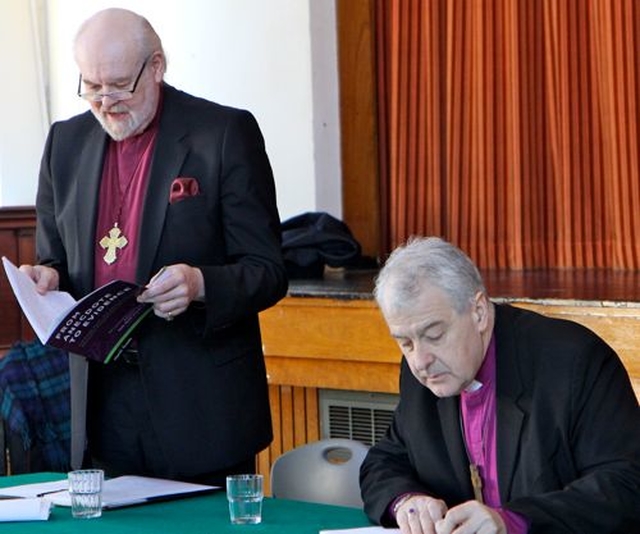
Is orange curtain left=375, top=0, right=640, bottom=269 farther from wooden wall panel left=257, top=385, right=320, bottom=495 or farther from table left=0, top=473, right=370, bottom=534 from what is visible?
table left=0, top=473, right=370, bottom=534

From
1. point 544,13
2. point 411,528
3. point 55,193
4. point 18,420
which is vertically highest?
point 544,13

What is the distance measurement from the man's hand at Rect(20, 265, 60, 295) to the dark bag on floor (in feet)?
8.14

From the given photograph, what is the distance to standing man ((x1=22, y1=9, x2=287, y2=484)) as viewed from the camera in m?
3.52

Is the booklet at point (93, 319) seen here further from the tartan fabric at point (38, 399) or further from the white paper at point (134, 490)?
the tartan fabric at point (38, 399)

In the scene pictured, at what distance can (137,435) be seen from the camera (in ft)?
11.7

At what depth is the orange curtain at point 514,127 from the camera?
5781mm

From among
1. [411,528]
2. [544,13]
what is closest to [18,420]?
[411,528]

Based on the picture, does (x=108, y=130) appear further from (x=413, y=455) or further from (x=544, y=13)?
(x=544, y=13)

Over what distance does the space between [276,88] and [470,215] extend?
1061mm

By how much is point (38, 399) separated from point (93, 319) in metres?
1.56

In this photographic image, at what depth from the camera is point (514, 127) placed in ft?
19.8

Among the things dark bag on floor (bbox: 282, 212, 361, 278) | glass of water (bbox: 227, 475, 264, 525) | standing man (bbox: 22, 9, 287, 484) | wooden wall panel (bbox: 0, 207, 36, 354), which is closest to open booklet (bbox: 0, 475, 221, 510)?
standing man (bbox: 22, 9, 287, 484)

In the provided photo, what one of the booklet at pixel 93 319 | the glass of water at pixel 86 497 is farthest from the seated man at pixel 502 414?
the booklet at pixel 93 319

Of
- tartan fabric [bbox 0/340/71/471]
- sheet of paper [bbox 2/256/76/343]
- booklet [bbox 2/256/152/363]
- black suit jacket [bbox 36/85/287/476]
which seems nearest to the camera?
booklet [bbox 2/256/152/363]
